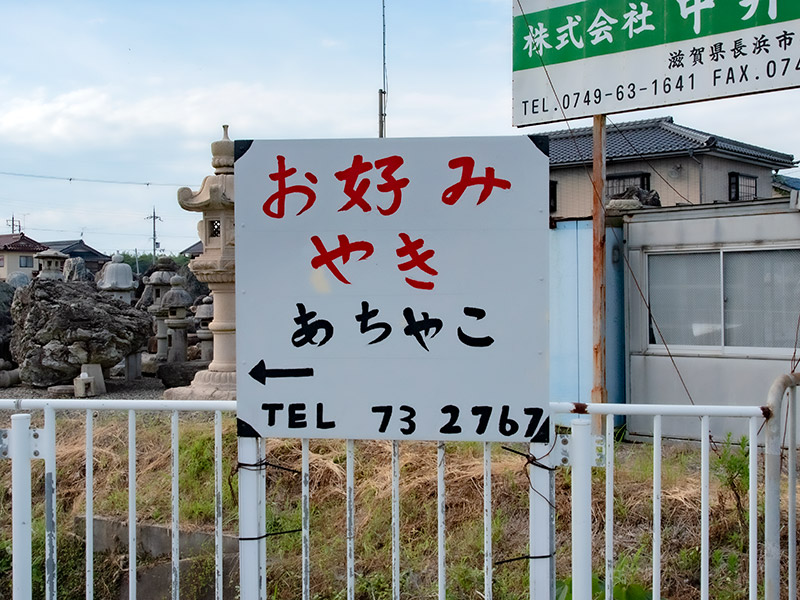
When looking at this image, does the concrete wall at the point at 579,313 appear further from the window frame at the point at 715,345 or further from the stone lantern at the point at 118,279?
the stone lantern at the point at 118,279

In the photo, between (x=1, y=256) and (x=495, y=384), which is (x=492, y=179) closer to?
(x=495, y=384)

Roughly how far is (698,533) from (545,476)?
6.36ft

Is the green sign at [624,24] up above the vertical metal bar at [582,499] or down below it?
above

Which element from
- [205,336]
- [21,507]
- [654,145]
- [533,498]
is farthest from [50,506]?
[654,145]

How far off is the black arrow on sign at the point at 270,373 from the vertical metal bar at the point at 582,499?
91 cm

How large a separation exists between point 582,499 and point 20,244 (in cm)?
3945

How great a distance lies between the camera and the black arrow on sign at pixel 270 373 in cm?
257

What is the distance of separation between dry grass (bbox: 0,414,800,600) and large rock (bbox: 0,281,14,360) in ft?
26.6

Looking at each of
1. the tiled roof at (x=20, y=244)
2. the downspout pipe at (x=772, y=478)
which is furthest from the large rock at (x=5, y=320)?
the tiled roof at (x=20, y=244)

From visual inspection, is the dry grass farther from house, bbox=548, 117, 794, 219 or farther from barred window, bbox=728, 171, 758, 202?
barred window, bbox=728, 171, 758, 202

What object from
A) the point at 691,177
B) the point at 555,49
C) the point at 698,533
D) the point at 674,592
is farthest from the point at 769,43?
the point at 691,177

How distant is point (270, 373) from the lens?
102 inches

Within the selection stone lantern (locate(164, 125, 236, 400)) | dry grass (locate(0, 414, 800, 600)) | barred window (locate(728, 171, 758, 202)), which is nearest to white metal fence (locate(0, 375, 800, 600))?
dry grass (locate(0, 414, 800, 600))

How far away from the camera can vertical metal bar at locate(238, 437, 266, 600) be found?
262 cm
